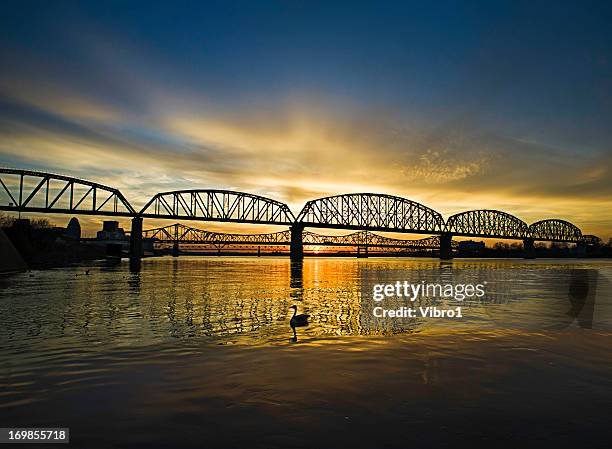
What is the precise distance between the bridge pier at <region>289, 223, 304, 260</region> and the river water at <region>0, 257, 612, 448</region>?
165 meters

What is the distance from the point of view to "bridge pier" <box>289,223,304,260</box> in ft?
609

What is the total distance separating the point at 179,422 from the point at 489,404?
6435mm

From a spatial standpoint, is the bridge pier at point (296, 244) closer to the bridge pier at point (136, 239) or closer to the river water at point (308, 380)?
the bridge pier at point (136, 239)

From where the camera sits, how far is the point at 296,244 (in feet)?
630

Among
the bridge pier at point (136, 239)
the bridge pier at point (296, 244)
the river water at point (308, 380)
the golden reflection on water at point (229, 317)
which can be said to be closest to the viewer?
the river water at point (308, 380)

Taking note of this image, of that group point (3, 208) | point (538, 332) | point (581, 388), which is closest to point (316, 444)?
point (581, 388)

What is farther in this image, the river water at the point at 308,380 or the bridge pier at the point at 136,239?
the bridge pier at the point at 136,239

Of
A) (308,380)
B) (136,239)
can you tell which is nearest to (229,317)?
(308,380)

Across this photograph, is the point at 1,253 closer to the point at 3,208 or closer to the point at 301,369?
the point at 301,369

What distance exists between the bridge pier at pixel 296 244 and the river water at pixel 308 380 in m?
165

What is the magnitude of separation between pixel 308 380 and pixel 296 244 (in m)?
181

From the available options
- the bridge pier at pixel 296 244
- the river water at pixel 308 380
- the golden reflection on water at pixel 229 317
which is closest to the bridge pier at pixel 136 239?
the bridge pier at pixel 296 244

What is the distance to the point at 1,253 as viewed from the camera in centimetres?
6003

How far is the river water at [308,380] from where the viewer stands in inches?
306
